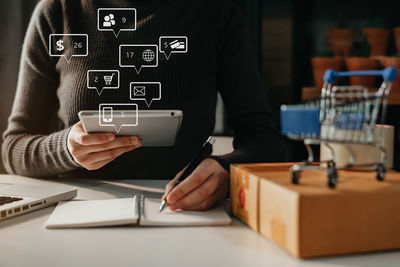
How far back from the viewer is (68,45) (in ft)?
3.27

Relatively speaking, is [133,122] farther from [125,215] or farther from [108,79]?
[108,79]

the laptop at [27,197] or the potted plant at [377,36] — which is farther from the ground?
the potted plant at [377,36]

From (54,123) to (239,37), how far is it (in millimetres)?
507

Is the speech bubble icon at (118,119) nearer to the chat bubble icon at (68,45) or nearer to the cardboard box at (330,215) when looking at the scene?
the cardboard box at (330,215)

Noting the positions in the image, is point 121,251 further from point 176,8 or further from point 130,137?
point 176,8

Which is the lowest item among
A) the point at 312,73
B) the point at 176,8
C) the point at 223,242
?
the point at 223,242

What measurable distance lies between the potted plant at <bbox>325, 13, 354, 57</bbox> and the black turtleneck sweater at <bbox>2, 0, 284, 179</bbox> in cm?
62

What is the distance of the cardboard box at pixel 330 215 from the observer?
1.49ft

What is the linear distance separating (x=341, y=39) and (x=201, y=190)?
3.65 feet

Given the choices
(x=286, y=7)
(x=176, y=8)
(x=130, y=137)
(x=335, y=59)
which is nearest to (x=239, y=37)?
(x=176, y=8)

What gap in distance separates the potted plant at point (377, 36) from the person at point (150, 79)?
2.15 feet

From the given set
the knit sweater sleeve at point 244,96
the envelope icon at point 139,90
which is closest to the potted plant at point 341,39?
the knit sweater sleeve at point 244,96

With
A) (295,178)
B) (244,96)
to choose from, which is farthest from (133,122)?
(244,96)

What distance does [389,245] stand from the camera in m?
0.49
